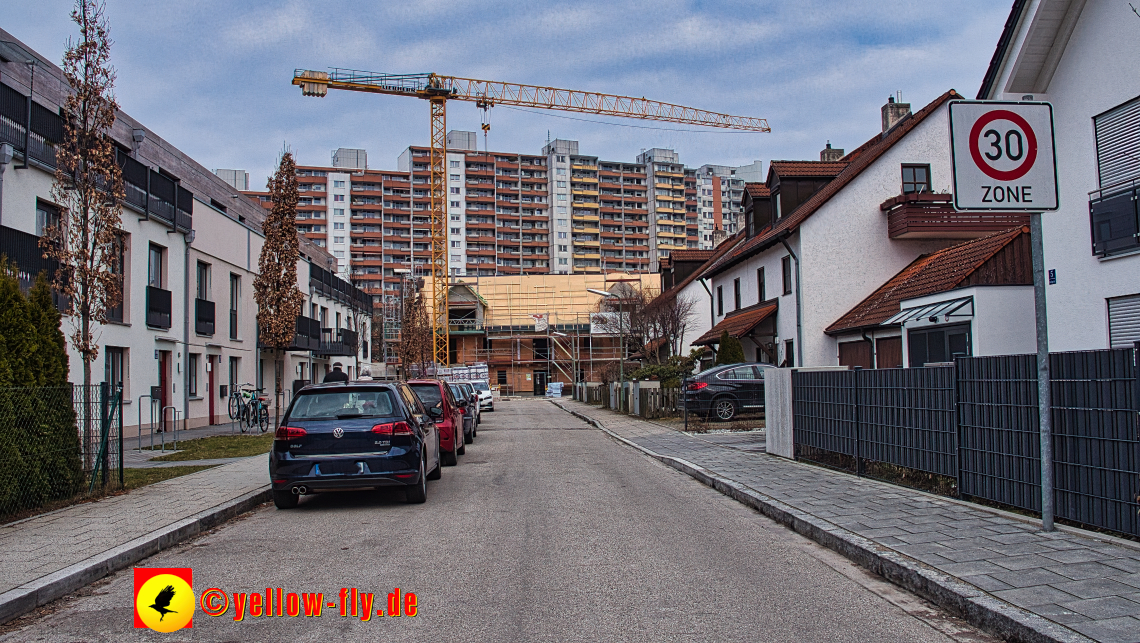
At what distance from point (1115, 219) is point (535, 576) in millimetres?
10491

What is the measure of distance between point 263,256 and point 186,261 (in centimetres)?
463

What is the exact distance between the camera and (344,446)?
9438 mm

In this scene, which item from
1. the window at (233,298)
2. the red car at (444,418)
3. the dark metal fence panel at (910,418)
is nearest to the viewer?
the dark metal fence panel at (910,418)

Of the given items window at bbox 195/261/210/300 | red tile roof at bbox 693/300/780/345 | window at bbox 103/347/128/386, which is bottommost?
window at bbox 103/347/128/386

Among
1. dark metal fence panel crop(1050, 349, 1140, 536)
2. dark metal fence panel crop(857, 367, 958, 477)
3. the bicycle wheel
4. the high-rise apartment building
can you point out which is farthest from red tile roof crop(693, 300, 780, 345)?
the high-rise apartment building

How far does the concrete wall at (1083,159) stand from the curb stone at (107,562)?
12.4 metres

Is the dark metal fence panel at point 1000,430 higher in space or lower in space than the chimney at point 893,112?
lower

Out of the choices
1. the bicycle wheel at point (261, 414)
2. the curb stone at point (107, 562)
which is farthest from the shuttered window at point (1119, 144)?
the bicycle wheel at point (261, 414)

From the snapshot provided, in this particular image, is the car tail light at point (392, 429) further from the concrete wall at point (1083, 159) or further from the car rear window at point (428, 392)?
the concrete wall at point (1083, 159)

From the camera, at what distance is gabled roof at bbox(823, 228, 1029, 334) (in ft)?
59.6

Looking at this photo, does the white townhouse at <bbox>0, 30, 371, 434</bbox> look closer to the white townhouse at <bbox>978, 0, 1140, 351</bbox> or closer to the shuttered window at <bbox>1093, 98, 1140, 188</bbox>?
the white townhouse at <bbox>978, 0, 1140, 351</bbox>

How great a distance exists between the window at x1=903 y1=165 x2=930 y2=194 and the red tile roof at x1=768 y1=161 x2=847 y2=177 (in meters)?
3.47

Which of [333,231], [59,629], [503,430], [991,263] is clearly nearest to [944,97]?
[991,263]

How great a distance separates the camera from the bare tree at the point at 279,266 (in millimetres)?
22953
